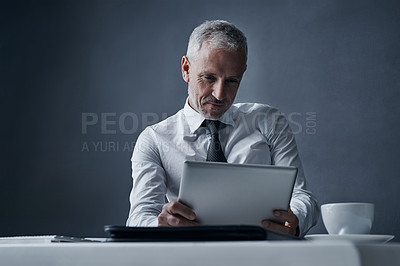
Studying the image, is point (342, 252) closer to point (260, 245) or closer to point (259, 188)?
point (260, 245)

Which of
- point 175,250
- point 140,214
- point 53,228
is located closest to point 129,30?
point 53,228

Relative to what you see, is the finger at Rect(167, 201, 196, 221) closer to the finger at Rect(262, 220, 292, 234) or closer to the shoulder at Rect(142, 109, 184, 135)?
A: the finger at Rect(262, 220, 292, 234)

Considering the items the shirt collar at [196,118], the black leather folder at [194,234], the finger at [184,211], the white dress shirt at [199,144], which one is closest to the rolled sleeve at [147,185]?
the white dress shirt at [199,144]

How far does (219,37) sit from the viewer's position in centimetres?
180

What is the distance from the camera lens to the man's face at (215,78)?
1.78 meters

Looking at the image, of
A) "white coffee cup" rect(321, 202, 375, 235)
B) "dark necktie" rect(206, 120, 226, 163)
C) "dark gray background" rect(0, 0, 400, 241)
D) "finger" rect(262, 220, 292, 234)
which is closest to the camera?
"finger" rect(262, 220, 292, 234)

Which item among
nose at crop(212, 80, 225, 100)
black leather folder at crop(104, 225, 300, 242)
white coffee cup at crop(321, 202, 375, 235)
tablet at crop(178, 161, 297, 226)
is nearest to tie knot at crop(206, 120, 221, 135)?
nose at crop(212, 80, 225, 100)

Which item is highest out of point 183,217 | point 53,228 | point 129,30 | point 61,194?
point 129,30

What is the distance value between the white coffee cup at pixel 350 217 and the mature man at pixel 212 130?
8.7 inches

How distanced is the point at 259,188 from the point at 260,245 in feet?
1.95

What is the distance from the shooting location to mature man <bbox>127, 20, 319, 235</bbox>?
1780mm

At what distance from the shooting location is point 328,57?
7.34 feet

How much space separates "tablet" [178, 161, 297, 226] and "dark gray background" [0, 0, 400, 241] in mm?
1221

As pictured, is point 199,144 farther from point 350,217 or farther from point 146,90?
point 146,90
